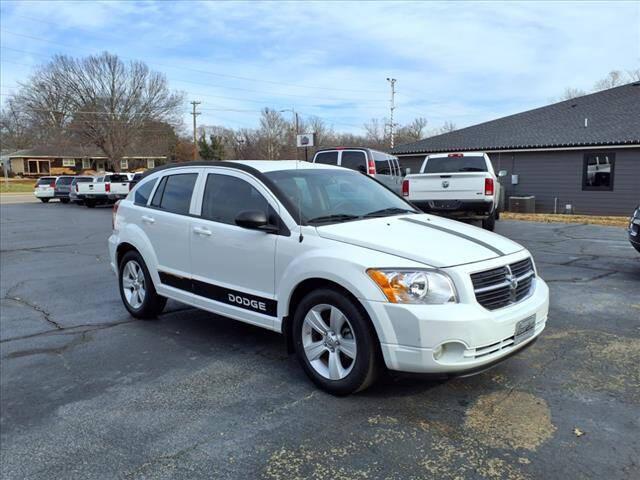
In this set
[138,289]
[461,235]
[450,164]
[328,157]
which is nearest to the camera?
[461,235]

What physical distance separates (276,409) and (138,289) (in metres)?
2.96

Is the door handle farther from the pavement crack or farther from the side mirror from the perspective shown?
the pavement crack

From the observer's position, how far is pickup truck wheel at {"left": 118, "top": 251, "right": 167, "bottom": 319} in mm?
5719

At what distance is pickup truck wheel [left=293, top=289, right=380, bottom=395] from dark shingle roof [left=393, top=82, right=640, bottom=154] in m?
19.5

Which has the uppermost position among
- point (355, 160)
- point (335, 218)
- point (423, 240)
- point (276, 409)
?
point (355, 160)

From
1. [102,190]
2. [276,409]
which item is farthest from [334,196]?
[102,190]

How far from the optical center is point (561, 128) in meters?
22.5

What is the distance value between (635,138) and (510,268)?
62.0ft

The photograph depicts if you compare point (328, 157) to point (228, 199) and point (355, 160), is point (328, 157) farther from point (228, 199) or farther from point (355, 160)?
point (228, 199)

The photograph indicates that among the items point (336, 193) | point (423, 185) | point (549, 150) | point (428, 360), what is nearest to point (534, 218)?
point (549, 150)

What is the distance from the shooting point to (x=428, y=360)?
3.35 meters

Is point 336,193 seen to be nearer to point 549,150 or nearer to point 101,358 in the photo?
point 101,358

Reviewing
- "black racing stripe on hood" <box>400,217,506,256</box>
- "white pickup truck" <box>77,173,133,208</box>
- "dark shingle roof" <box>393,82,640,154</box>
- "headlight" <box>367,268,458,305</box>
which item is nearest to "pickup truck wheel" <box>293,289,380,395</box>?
"headlight" <box>367,268,458,305</box>

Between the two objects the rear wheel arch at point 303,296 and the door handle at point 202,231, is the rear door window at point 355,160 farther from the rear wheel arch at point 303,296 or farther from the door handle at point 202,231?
the rear wheel arch at point 303,296
